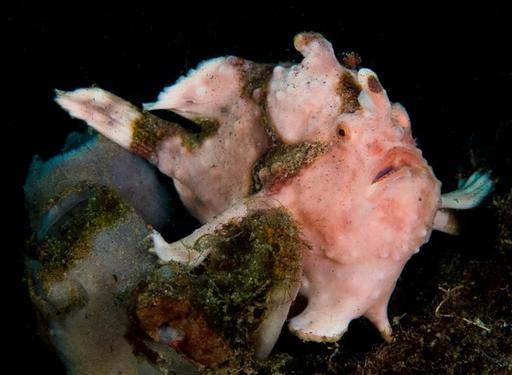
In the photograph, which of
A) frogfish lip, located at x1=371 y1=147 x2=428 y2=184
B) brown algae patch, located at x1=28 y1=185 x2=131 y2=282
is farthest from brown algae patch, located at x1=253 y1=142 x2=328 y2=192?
brown algae patch, located at x1=28 y1=185 x2=131 y2=282

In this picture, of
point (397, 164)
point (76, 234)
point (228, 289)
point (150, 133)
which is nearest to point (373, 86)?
point (397, 164)

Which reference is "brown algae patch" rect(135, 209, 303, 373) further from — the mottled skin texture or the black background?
the black background

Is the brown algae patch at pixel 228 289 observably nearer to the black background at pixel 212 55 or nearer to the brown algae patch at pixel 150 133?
the brown algae patch at pixel 150 133

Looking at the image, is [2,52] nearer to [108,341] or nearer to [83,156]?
[83,156]

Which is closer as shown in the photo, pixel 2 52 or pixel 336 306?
pixel 336 306

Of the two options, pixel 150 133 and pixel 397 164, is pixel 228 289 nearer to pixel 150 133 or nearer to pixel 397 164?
pixel 397 164

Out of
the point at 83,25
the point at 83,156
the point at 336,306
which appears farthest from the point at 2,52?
the point at 336,306

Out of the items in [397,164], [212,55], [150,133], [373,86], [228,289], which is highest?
Result: [373,86]
